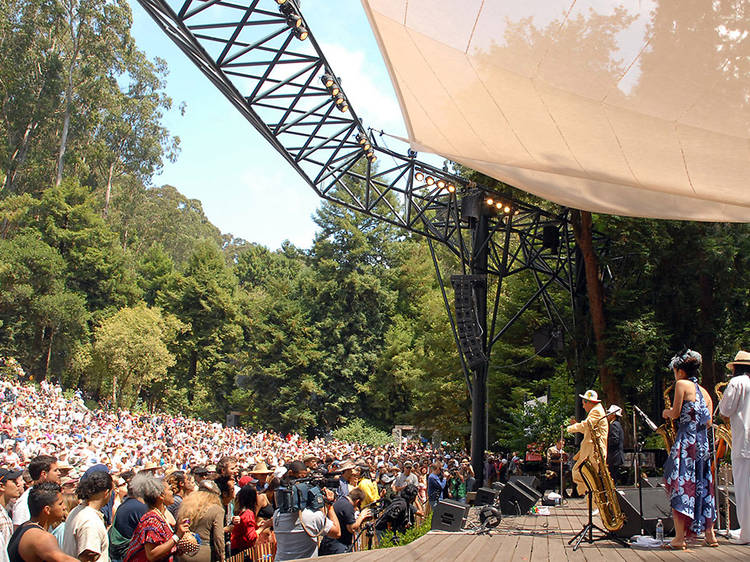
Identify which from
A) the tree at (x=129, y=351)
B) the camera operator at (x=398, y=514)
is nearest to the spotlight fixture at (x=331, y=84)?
the camera operator at (x=398, y=514)

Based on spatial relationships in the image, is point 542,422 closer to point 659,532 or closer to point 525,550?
point 659,532

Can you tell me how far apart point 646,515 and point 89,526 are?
5.27 metres

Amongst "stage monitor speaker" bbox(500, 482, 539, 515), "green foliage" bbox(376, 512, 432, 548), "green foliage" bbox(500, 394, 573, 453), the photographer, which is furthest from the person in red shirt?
the photographer

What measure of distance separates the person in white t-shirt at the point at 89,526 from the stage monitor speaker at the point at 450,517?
15.4 feet

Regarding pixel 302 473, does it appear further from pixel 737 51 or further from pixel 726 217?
pixel 737 51

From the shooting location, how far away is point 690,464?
5.46m

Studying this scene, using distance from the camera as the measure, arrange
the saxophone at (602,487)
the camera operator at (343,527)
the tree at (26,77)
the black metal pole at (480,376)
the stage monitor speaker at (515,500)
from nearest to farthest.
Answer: the camera operator at (343,527) → the saxophone at (602,487) → the stage monitor speaker at (515,500) → the black metal pole at (480,376) → the tree at (26,77)

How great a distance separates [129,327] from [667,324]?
34.9 metres

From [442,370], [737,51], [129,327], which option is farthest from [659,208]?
[129,327]

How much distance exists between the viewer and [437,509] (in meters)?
8.64

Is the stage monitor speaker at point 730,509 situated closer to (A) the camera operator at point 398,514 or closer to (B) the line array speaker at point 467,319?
(A) the camera operator at point 398,514

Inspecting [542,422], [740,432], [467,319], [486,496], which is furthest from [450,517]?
[542,422]

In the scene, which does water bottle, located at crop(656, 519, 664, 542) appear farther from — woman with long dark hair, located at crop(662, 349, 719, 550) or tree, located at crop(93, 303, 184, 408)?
tree, located at crop(93, 303, 184, 408)

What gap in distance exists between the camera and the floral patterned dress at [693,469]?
5395 mm
